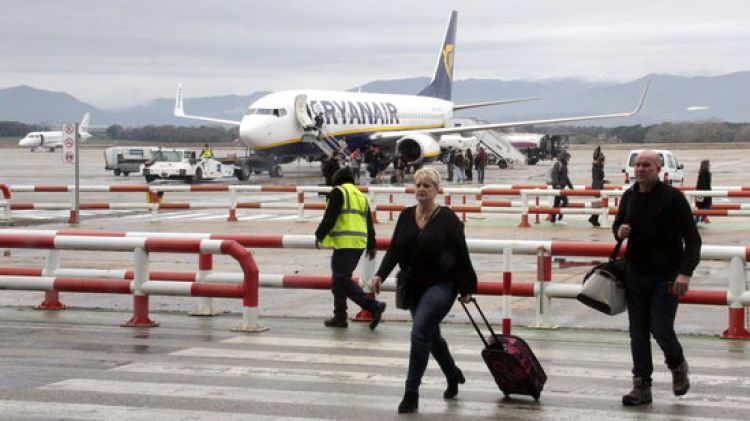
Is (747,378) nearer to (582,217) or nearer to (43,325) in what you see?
(43,325)

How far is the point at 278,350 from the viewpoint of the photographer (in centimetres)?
1134

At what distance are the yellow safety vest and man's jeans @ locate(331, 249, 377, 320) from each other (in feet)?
0.34

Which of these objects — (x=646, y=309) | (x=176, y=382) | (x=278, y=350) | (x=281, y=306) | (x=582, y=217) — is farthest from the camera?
(x=582, y=217)

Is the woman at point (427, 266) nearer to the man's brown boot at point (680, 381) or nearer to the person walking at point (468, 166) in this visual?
the man's brown boot at point (680, 381)

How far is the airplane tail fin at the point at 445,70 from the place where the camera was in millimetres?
74500

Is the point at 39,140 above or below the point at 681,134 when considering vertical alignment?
below

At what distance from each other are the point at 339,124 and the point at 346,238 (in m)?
42.1

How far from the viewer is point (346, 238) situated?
12523mm

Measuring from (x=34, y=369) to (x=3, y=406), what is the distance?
4.99 ft

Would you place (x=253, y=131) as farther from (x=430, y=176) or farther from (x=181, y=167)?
(x=430, y=176)

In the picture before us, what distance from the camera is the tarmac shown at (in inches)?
343

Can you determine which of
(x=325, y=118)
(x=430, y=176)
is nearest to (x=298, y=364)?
(x=430, y=176)

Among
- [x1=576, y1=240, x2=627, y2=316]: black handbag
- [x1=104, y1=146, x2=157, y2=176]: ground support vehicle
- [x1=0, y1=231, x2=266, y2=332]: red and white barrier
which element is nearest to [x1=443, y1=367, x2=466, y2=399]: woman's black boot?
[x1=576, y1=240, x2=627, y2=316]: black handbag

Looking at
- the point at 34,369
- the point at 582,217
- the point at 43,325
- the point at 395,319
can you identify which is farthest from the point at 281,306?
the point at 582,217
